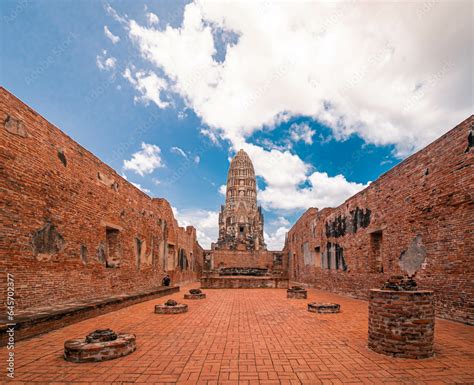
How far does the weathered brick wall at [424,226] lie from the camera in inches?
251

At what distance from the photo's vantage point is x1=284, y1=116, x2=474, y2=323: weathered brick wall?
251 inches

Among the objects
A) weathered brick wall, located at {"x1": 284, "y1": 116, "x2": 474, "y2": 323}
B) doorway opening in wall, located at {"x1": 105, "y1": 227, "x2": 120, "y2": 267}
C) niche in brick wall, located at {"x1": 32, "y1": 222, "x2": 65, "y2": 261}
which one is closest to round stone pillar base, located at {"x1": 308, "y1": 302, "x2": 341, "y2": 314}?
weathered brick wall, located at {"x1": 284, "y1": 116, "x2": 474, "y2": 323}

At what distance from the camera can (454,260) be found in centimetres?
656

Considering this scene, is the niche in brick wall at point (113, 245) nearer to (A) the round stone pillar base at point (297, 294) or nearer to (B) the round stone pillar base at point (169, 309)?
(B) the round stone pillar base at point (169, 309)

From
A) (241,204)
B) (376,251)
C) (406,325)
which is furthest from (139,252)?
(241,204)

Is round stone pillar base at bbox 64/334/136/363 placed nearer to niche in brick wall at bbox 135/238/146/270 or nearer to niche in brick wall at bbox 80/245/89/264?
niche in brick wall at bbox 80/245/89/264

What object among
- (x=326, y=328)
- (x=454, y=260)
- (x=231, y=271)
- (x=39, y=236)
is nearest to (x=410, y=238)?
(x=454, y=260)

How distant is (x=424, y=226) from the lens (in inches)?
303

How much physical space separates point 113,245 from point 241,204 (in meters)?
39.8

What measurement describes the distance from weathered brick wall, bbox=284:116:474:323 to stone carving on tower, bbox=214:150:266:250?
33.4 metres

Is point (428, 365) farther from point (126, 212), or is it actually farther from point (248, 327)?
point (126, 212)

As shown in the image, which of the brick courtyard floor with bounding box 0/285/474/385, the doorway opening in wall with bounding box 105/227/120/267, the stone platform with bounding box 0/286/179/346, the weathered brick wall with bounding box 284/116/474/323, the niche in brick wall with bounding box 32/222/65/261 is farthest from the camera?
the doorway opening in wall with bounding box 105/227/120/267

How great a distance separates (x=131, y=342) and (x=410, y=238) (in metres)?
7.35

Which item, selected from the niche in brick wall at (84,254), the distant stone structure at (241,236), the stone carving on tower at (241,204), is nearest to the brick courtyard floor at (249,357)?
the niche in brick wall at (84,254)
